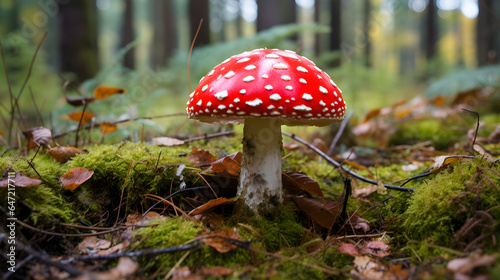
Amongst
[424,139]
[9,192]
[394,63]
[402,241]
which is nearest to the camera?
[9,192]

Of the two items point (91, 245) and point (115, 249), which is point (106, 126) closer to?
point (91, 245)

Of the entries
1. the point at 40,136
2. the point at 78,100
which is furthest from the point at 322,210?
the point at 78,100

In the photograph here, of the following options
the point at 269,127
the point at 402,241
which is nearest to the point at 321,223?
the point at 402,241

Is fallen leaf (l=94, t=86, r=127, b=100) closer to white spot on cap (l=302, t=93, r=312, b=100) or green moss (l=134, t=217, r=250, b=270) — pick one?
green moss (l=134, t=217, r=250, b=270)

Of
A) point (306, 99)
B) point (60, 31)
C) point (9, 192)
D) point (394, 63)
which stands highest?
point (60, 31)

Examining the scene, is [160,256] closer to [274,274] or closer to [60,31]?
[274,274]

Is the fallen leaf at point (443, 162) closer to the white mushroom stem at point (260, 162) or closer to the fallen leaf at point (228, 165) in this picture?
the white mushroom stem at point (260, 162)
